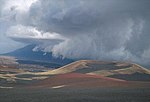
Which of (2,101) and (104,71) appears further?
(104,71)

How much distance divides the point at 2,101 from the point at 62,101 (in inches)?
492

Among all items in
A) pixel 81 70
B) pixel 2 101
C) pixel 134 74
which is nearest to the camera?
pixel 2 101

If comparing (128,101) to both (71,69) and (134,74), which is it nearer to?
(134,74)

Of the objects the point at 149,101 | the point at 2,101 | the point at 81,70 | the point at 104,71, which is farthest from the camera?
the point at 81,70

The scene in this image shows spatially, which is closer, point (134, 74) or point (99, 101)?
point (99, 101)

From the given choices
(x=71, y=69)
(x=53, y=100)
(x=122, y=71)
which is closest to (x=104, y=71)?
(x=122, y=71)

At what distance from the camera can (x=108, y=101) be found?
189 ft

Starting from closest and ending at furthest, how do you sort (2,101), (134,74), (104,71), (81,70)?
(2,101) < (134,74) < (104,71) < (81,70)

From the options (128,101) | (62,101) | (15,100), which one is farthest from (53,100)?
(128,101)

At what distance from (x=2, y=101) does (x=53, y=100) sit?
34.4ft

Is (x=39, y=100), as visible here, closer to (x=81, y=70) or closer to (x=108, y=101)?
(x=108, y=101)

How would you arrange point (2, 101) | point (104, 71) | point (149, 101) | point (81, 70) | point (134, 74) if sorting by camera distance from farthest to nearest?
1. point (81, 70)
2. point (104, 71)
3. point (134, 74)
4. point (2, 101)
5. point (149, 101)

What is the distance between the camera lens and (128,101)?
56562 mm

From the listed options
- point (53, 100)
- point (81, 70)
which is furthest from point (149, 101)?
point (81, 70)
